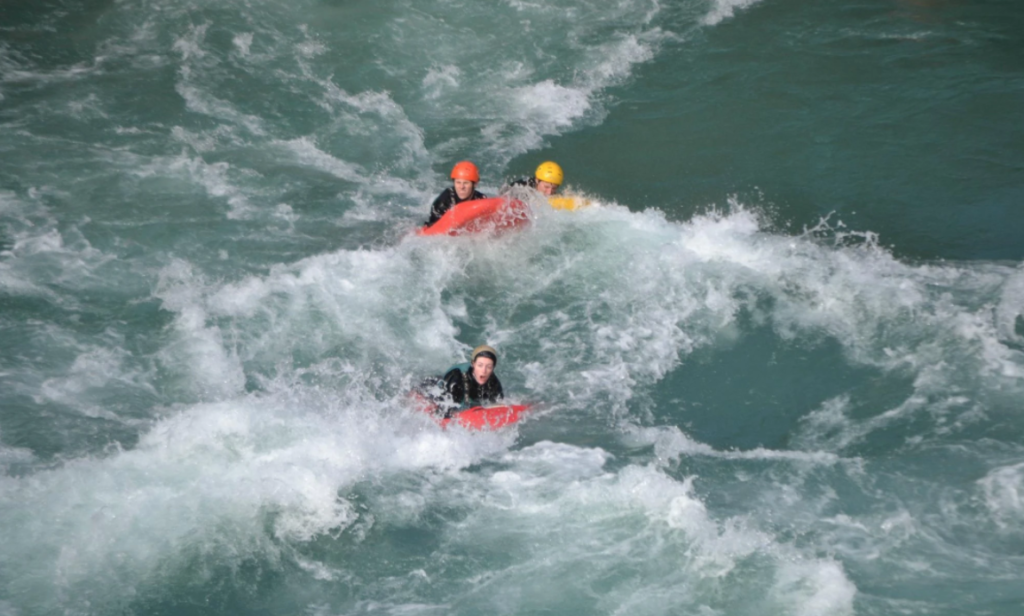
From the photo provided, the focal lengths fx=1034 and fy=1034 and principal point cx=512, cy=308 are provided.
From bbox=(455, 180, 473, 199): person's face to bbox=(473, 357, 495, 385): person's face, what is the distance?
2831 mm

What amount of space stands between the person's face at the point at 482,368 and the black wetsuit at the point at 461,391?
0.21 ft

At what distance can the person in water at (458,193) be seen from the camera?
35.1 feet

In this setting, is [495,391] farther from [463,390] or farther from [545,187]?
[545,187]

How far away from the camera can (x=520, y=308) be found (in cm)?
1012

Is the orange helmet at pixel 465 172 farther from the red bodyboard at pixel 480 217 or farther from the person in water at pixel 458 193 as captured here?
the red bodyboard at pixel 480 217

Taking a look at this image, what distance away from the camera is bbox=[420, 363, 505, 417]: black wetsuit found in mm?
8492

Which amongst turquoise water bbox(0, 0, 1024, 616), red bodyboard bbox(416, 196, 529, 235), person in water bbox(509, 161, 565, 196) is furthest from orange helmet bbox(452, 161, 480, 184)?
turquoise water bbox(0, 0, 1024, 616)

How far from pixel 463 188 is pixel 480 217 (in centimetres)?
39

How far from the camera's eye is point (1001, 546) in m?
7.39

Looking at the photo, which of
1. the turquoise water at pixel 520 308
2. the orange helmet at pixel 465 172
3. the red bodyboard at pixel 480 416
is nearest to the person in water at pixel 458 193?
the orange helmet at pixel 465 172

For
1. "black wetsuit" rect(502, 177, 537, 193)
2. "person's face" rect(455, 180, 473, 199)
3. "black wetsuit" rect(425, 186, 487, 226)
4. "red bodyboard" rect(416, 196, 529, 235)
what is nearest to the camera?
"red bodyboard" rect(416, 196, 529, 235)

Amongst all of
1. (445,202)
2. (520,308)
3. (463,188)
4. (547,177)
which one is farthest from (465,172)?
(520,308)

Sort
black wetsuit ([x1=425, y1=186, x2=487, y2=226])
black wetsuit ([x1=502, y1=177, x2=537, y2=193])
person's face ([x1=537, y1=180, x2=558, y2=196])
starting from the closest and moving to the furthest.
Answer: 1. black wetsuit ([x1=425, y1=186, x2=487, y2=226])
2. person's face ([x1=537, y1=180, x2=558, y2=196])
3. black wetsuit ([x1=502, y1=177, x2=537, y2=193])

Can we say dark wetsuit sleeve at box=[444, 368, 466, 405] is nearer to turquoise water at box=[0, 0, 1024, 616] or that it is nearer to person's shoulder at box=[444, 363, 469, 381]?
person's shoulder at box=[444, 363, 469, 381]
